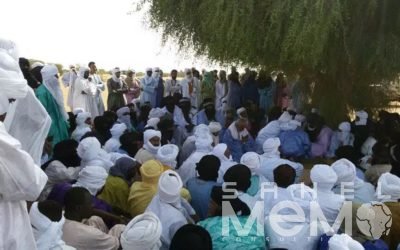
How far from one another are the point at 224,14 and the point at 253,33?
58 centimetres

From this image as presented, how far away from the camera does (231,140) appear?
8.02 meters

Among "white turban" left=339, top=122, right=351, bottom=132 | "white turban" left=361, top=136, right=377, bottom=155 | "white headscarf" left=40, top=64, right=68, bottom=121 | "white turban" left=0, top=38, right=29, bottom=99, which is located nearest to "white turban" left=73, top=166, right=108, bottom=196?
"white turban" left=0, top=38, right=29, bottom=99

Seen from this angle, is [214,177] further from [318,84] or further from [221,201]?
[318,84]

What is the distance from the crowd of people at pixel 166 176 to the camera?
3039 mm

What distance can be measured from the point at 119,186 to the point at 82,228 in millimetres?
1515

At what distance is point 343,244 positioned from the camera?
3.28 m

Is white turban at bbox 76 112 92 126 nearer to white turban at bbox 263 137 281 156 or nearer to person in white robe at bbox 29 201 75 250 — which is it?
white turban at bbox 263 137 281 156

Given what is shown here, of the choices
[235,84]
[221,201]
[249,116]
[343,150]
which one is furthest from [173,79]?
[221,201]

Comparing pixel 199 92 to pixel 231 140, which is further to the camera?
pixel 199 92

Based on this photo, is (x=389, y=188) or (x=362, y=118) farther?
(x=362, y=118)

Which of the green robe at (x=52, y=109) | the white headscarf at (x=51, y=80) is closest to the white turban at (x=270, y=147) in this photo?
the green robe at (x=52, y=109)

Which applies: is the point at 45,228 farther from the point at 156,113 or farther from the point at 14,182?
the point at 156,113

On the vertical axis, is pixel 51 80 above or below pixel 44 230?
above

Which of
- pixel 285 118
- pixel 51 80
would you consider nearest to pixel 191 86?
pixel 285 118
